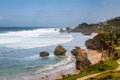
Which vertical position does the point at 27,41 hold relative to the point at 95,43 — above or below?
above

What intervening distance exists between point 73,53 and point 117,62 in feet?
103

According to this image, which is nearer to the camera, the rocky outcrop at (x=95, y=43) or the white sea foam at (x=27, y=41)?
the rocky outcrop at (x=95, y=43)

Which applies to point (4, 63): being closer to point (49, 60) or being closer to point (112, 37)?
point (49, 60)

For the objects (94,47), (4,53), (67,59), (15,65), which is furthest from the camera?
(94,47)

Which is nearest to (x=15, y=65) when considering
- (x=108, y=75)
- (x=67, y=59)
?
(x=67, y=59)

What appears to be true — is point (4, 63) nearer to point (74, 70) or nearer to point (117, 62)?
point (74, 70)

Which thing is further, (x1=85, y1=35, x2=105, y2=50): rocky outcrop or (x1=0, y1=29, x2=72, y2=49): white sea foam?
(x1=0, y1=29, x2=72, y2=49): white sea foam

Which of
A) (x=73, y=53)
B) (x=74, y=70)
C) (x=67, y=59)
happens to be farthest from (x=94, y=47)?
(x=74, y=70)

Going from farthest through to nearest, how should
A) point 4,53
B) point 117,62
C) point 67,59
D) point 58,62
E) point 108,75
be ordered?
point 4,53
point 67,59
point 58,62
point 117,62
point 108,75

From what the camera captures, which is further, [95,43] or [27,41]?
[27,41]

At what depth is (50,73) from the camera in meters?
56.6

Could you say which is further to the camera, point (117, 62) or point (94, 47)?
point (94, 47)

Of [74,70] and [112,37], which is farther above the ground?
[112,37]

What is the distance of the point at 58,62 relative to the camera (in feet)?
229
